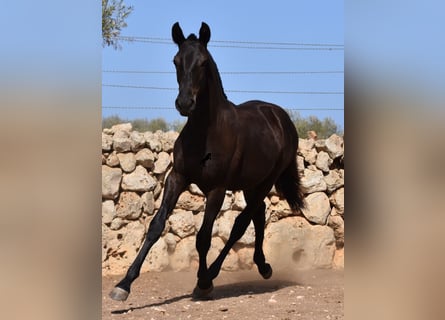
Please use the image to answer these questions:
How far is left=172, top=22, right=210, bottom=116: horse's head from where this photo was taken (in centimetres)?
371

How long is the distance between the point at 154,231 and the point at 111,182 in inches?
74.0

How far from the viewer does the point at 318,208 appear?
6.36m

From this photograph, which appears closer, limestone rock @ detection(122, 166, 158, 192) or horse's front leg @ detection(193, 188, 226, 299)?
horse's front leg @ detection(193, 188, 226, 299)

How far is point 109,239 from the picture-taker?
5.60 m

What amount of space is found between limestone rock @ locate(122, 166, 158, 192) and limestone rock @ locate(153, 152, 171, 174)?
0.12 metres

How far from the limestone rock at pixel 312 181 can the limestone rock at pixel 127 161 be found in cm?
165

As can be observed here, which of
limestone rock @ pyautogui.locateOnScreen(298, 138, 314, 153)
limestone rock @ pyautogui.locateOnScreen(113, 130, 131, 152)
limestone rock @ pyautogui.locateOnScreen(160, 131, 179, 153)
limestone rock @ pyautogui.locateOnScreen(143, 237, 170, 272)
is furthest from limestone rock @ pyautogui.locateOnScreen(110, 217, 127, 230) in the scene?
limestone rock @ pyautogui.locateOnScreen(298, 138, 314, 153)

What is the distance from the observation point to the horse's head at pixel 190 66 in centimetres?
371

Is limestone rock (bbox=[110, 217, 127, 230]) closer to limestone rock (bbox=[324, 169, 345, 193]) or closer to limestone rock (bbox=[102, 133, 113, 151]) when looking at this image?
limestone rock (bbox=[102, 133, 113, 151])

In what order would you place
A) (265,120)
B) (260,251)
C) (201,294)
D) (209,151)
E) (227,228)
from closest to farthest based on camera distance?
(209,151) < (201,294) < (265,120) < (260,251) < (227,228)

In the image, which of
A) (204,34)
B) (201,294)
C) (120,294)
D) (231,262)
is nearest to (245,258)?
(231,262)

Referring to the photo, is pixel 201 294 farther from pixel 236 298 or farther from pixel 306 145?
pixel 306 145
